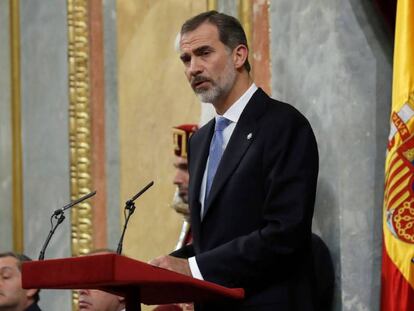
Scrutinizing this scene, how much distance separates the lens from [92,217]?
6.77m

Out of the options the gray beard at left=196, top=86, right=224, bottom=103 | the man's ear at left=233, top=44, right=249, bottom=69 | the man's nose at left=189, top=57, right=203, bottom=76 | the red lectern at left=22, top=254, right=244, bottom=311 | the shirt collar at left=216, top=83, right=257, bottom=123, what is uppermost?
the man's ear at left=233, top=44, right=249, bottom=69

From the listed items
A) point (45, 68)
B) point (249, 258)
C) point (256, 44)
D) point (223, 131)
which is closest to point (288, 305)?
point (249, 258)

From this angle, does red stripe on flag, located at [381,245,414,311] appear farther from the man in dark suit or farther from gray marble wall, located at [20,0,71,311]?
gray marble wall, located at [20,0,71,311]

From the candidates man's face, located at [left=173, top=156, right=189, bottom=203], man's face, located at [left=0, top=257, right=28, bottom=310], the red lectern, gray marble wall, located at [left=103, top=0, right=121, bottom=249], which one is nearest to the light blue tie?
the red lectern

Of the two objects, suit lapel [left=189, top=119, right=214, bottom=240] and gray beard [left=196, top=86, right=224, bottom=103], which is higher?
gray beard [left=196, top=86, right=224, bottom=103]

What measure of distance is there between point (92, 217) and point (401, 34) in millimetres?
2712

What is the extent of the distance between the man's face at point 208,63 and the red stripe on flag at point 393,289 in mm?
914

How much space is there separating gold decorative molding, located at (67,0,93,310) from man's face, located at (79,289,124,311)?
4.47 feet

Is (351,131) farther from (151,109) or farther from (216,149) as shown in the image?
(151,109)

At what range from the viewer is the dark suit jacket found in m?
3.90

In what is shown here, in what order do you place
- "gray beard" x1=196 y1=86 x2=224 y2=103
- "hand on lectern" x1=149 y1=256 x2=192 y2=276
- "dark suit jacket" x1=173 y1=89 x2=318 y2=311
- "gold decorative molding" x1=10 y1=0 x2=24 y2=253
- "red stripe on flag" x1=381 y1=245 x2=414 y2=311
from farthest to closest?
"gold decorative molding" x1=10 y1=0 x2=24 y2=253 < "red stripe on flag" x1=381 y1=245 x2=414 y2=311 < "gray beard" x1=196 y1=86 x2=224 y2=103 < "dark suit jacket" x1=173 y1=89 x2=318 y2=311 < "hand on lectern" x1=149 y1=256 x2=192 y2=276

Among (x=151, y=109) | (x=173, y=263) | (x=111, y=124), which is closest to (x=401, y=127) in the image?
(x=173, y=263)

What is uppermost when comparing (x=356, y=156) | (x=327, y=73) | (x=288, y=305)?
(x=327, y=73)

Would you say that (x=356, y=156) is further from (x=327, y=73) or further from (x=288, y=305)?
(x=288, y=305)
